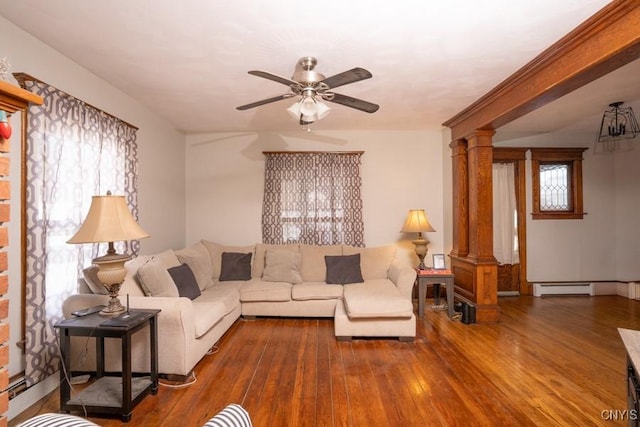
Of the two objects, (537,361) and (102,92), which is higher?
(102,92)

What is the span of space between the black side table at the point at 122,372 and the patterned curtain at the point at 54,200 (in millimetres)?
345

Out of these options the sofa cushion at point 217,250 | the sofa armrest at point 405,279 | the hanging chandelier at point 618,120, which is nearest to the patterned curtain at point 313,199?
the sofa cushion at point 217,250

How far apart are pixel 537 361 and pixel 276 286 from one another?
287 centimetres

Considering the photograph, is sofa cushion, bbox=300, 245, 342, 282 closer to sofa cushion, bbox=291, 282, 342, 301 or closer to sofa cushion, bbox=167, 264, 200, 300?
sofa cushion, bbox=291, 282, 342, 301

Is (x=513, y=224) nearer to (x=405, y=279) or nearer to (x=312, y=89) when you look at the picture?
(x=405, y=279)

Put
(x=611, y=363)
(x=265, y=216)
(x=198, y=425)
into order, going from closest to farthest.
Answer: (x=198, y=425) → (x=611, y=363) → (x=265, y=216)

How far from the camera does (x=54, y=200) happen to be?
2.56m

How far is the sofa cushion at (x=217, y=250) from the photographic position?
4.70 m

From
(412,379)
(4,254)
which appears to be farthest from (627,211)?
(4,254)

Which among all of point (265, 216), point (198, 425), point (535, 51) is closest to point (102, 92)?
point (265, 216)

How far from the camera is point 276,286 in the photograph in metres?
4.23

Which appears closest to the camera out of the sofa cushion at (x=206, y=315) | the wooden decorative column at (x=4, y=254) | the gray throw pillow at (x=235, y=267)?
the wooden decorative column at (x=4, y=254)

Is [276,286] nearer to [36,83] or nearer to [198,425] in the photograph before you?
[198,425]

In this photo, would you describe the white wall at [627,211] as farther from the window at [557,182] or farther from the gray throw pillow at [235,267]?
the gray throw pillow at [235,267]
